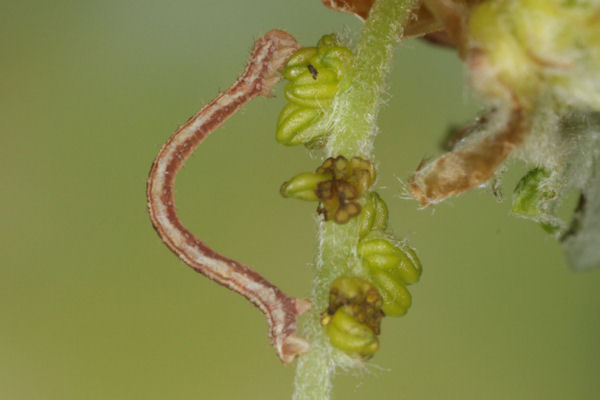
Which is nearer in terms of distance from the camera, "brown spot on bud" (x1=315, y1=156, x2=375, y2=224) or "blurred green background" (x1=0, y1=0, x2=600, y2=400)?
"brown spot on bud" (x1=315, y1=156, x2=375, y2=224)

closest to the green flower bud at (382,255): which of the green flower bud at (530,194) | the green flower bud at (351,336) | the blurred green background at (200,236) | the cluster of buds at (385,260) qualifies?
the cluster of buds at (385,260)

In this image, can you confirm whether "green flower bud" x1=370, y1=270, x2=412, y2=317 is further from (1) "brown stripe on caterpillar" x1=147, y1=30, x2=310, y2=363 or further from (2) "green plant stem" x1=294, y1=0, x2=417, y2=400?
(1) "brown stripe on caterpillar" x1=147, y1=30, x2=310, y2=363

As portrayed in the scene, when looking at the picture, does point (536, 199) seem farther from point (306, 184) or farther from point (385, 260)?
point (306, 184)

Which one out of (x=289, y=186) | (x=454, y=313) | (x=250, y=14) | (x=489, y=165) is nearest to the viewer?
(x=489, y=165)

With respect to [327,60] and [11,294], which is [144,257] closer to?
[11,294]

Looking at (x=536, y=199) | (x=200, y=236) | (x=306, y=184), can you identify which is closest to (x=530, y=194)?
(x=536, y=199)

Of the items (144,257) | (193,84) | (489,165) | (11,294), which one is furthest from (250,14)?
(489,165)

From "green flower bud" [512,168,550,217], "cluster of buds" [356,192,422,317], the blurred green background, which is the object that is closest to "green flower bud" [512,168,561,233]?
"green flower bud" [512,168,550,217]
